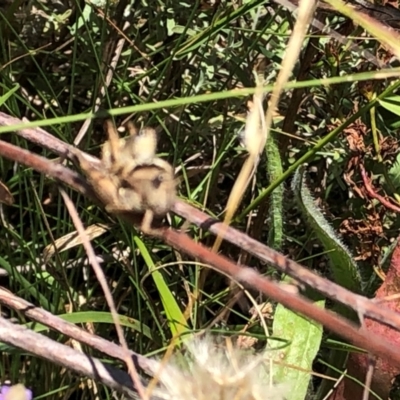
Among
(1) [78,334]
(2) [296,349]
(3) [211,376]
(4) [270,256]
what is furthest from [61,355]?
(2) [296,349]

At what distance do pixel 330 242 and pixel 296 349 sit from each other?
0.16 m

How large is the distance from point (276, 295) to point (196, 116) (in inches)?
36.3

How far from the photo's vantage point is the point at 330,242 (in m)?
1.21

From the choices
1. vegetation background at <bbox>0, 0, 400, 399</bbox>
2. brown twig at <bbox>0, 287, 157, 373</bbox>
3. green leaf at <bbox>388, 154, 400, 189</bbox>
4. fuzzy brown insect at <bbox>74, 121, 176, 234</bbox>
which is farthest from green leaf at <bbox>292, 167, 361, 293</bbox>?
fuzzy brown insect at <bbox>74, 121, 176, 234</bbox>

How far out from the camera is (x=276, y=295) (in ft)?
2.27

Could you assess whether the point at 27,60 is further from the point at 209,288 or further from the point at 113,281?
the point at 209,288

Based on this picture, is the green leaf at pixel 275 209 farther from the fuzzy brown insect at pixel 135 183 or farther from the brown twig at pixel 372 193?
the fuzzy brown insect at pixel 135 183

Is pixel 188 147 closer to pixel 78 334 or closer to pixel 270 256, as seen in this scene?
pixel 78 334

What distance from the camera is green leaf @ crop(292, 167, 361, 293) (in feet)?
3.98

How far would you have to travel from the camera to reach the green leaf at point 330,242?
1.21 metres

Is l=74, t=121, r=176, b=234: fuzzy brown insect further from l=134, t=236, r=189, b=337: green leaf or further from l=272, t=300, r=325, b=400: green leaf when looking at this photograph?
l=272, t=300, r=325, b=400: green leaf

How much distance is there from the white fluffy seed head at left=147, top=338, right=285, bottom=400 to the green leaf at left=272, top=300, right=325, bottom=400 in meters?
0.14

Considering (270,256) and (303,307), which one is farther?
(270,256)

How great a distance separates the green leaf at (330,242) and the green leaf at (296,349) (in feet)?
0.17
